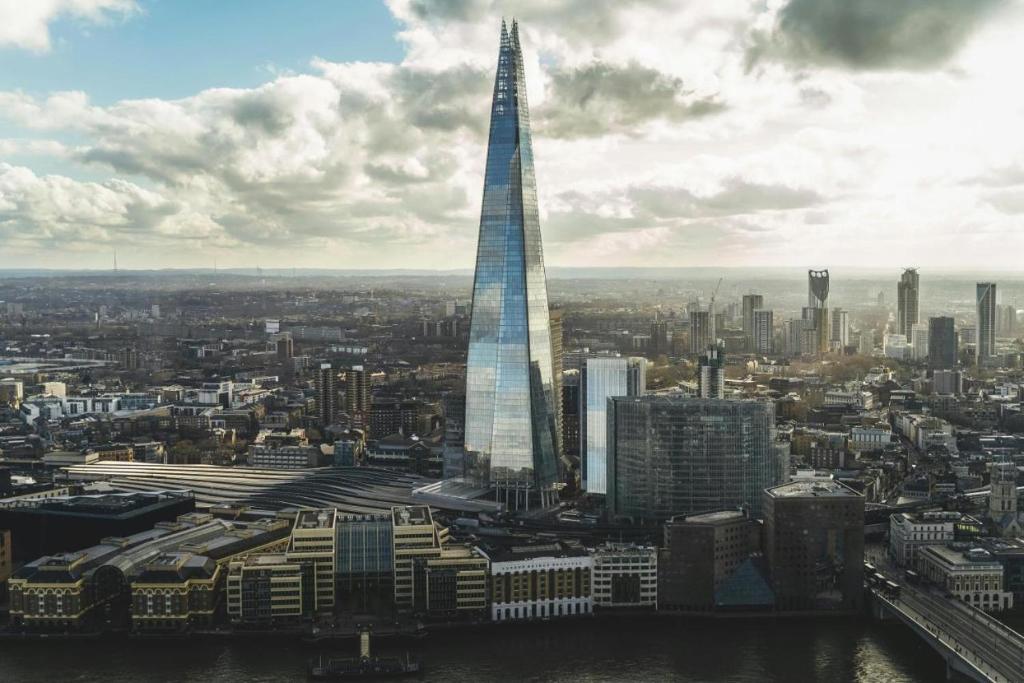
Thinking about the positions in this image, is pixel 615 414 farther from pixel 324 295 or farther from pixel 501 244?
pixel 324 295

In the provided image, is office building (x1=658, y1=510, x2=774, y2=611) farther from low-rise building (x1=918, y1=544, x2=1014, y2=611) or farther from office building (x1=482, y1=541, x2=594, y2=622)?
low-rise building (x1=918, y1=544, x2=1014, y2=611)

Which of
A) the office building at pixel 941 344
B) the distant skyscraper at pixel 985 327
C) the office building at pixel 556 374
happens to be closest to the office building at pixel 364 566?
the office building at pixel 556 374

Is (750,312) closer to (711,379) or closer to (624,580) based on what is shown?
(711,379)

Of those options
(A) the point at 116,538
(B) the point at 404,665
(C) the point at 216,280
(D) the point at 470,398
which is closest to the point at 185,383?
(C) the point at 216,280

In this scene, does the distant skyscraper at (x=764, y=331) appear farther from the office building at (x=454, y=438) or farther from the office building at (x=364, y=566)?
the office building at (x=364, y=566)

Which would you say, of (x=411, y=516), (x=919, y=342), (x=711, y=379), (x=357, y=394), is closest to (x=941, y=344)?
(x=919, y=342)
